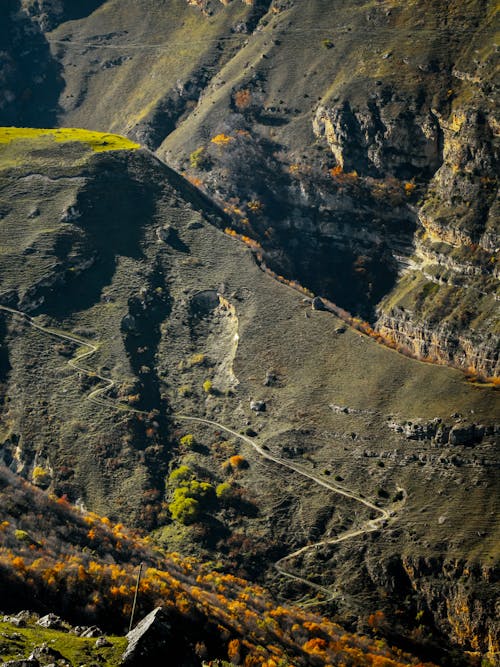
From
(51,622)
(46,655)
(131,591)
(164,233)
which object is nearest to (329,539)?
(131,591)

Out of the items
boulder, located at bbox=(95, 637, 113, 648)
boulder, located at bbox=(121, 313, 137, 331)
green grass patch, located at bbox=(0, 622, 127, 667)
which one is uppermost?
green grass patch, located at bbox=(0, 622, 127, 667)

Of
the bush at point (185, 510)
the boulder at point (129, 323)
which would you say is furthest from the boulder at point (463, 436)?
the boulder at point (129, 323)

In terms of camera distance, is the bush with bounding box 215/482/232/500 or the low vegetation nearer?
the low vegetation

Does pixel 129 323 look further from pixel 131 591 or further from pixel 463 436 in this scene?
pixel 131 591

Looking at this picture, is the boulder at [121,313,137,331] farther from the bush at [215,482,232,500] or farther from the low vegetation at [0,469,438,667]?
the low vegetation at [0,469,438,667]

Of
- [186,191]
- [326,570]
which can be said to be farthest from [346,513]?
[186,191]

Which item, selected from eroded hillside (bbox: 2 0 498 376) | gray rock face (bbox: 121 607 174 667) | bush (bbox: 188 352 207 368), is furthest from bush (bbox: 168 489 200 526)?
eroded hillside (bbox: 2 0 498 376)

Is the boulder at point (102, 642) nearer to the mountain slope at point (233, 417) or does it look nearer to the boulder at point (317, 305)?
the mountain slope at point (233, 417)

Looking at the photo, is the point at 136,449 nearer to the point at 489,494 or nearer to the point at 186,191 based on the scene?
the point at 489,494
